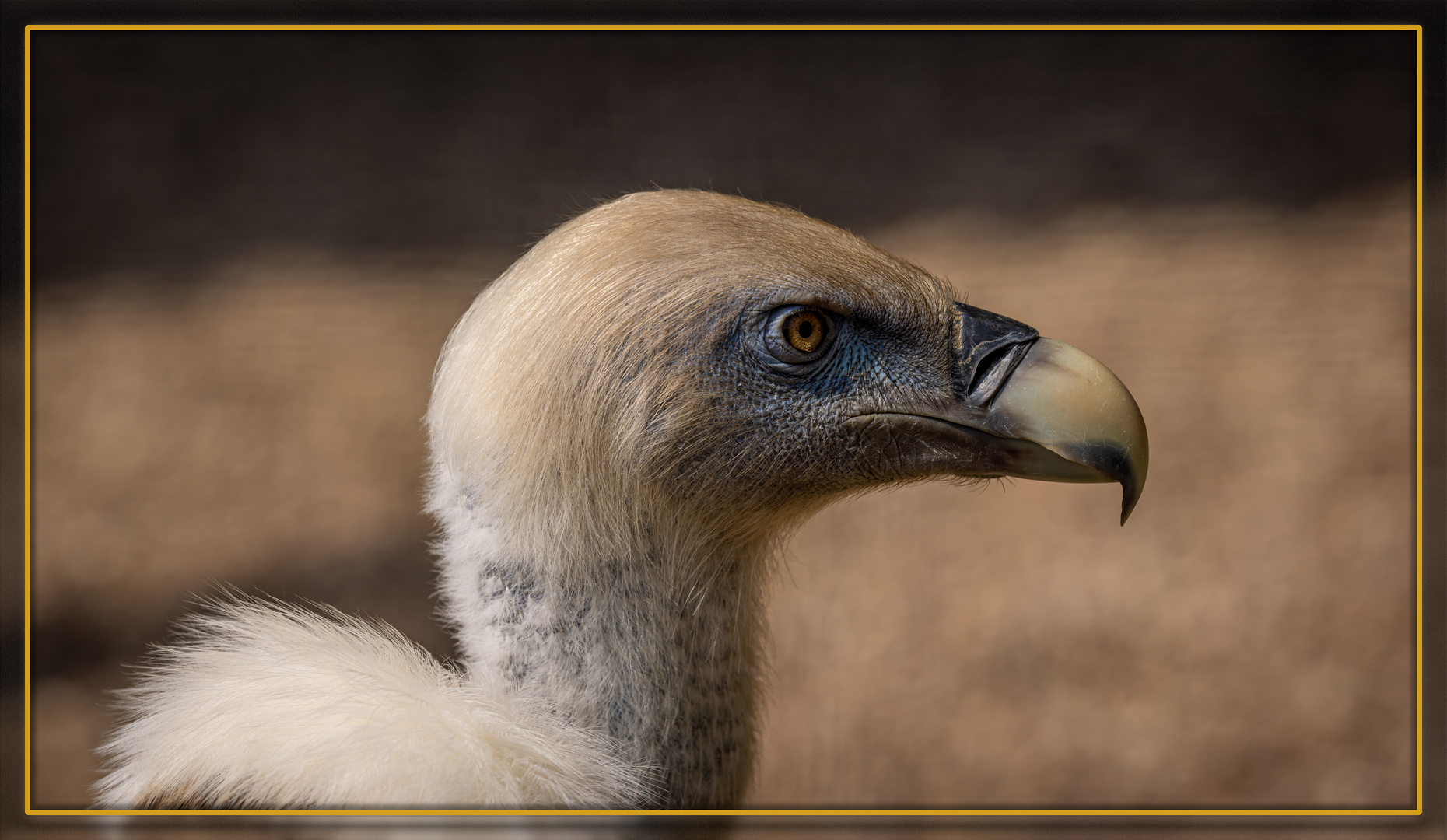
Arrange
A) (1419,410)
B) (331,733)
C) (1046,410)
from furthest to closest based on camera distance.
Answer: (1419,410)
(1046,410)
(331,733)

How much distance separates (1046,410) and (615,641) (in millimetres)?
710

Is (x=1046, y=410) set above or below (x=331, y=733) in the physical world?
above

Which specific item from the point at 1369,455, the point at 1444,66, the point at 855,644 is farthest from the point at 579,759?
the point at 1369,455

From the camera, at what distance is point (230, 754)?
4.18ft

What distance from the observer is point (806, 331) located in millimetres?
1367

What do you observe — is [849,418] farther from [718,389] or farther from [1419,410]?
[1419,410]

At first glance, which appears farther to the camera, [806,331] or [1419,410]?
[1419,410]

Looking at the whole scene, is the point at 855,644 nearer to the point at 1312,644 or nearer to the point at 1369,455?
the point at 1312,644

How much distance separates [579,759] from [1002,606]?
250cm

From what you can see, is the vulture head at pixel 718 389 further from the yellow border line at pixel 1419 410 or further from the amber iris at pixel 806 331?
the yellow border line at pixel 1419 410

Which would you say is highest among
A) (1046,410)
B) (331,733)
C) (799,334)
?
(799,334)

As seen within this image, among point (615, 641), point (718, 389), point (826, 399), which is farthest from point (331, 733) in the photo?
point (826, 399)

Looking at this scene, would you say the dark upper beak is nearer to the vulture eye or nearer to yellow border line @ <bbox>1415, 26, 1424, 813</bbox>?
the vulture eye

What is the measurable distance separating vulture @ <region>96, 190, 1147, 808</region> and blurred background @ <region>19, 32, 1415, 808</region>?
204cm
